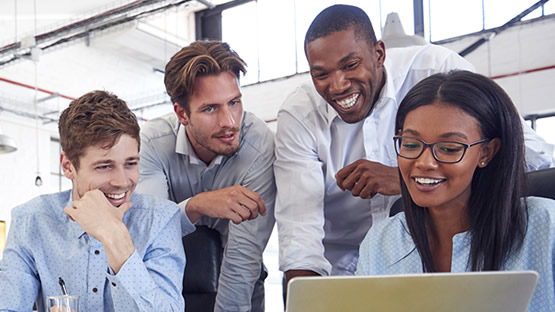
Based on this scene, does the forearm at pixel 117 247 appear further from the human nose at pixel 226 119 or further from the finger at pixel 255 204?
the human nose at pixel 226 119

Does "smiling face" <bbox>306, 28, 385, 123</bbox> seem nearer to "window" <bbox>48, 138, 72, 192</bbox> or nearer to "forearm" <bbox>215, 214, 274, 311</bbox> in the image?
"forearm" <bbox>215, 214, 274, 311</bbox>

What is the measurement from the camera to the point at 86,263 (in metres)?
1.56

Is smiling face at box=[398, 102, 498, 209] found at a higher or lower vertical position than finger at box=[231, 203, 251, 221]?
higher

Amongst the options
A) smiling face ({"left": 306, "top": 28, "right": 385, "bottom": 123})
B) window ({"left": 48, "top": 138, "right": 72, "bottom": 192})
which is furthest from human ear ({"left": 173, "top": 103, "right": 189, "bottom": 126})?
window ({"left": 48, "top": 138, "right": 72, "bottom": 192})

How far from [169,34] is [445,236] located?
26.7 feet

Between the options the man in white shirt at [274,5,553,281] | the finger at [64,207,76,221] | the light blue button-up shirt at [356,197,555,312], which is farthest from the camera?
Answer: the man in white shirt at [274,5,553,281]

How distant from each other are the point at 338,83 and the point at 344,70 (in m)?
0.05

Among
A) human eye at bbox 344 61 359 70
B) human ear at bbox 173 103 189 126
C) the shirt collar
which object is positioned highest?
human eye at bbox 344 61 359 70

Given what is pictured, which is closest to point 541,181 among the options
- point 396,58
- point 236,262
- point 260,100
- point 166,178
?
point 396,58

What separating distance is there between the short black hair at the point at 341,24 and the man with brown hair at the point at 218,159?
33 centimetres

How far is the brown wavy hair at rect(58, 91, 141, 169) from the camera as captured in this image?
5.21 feet

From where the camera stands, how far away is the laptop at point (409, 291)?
2.39ft

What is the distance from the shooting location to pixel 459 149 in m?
→ 1.28

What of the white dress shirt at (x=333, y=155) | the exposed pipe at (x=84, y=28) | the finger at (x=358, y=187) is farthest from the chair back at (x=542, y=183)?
the exposed pipe at (x=84, y=28)
